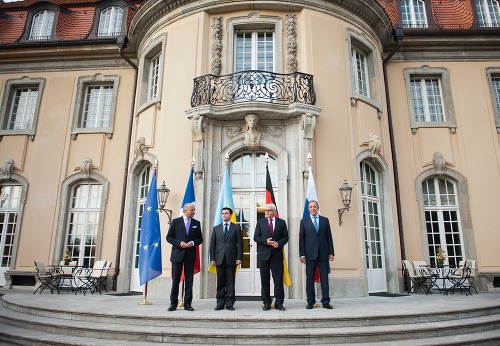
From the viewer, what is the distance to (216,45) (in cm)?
1045

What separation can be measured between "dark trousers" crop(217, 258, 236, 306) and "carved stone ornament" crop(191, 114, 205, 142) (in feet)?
12.1

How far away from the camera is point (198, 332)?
5.41 m

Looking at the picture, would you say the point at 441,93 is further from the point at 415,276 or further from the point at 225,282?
the point at 225,282

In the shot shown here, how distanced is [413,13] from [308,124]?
25.1 ft

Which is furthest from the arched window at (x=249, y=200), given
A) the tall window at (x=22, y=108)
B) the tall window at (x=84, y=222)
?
the tall window at (x=22, y=108)

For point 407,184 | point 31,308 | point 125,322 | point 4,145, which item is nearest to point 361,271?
point 407,184

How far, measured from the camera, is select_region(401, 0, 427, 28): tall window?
13578mm

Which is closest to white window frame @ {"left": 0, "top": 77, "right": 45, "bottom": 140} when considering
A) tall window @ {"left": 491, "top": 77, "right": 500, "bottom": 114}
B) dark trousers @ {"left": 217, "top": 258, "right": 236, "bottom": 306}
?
dark trousers @ {"left": 217, "top": 258, "right": 236, "bottom": 306}

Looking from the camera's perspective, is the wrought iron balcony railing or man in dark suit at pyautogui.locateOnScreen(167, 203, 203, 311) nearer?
man in dark suit at pyautogui.locateOnScreen(167, 203, 203, 311)

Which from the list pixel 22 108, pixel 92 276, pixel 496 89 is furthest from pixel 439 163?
pixel 22 108

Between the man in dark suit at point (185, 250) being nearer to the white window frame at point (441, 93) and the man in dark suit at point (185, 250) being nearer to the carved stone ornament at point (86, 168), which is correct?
the carved stone ornament at point (86, 168)

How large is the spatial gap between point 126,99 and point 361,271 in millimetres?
9196

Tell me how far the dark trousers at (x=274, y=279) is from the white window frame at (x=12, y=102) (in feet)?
33.5

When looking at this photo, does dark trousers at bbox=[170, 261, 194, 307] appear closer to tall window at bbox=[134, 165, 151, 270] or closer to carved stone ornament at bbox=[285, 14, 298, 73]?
tall window at bbox=[134, 165, 151, 270]
